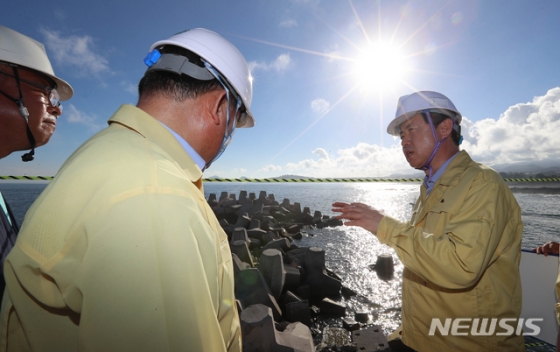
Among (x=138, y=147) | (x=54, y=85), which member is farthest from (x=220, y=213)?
(x=138, y=147)

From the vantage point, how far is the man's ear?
1304mm

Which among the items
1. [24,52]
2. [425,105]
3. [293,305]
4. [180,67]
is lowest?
[293,305]

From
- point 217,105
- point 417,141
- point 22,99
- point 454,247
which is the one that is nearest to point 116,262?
point 217,105

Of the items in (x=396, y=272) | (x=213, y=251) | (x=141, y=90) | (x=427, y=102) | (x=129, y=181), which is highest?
(x=427, y=102)

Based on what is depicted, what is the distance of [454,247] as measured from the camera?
1790mm

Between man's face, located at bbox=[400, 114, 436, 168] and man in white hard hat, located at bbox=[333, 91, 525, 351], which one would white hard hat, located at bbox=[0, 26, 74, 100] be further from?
man's face, located at bbox=[400, 114, 436, 168]

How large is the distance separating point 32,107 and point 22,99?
9cm

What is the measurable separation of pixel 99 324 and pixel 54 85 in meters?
3.19

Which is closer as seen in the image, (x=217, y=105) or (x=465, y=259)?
(x=217, y=105)

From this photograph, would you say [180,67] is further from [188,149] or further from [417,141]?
[417,141]

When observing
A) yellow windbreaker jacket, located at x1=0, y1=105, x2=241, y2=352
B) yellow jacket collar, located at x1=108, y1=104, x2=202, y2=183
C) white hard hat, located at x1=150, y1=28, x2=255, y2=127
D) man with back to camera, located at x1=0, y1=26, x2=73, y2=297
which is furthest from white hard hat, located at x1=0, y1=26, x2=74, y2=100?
yellow windbreaker jacket, located at x1=0, y1=105, x2=241, y2=352

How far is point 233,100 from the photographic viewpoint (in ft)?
→ 5.03

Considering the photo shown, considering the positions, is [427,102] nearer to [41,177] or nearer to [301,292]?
[301,292]

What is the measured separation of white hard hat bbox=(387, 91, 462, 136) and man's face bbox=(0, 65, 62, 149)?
3879 mm
